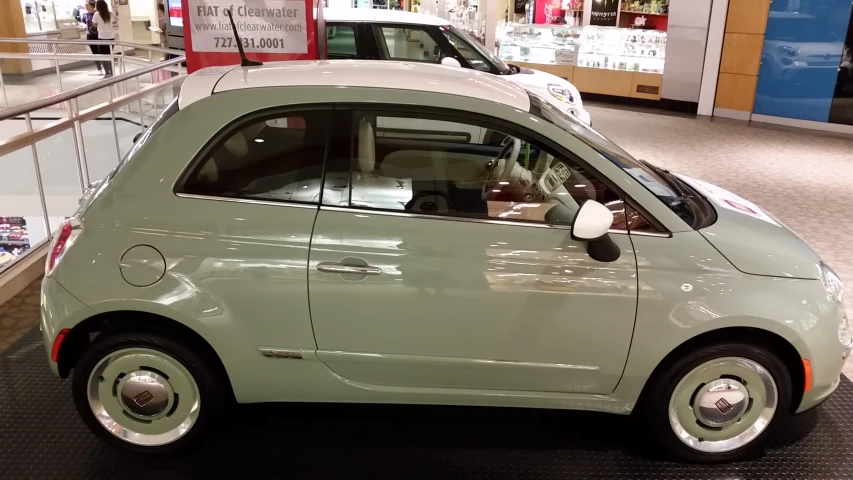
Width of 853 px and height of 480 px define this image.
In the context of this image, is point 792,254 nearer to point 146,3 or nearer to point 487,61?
point 487,61

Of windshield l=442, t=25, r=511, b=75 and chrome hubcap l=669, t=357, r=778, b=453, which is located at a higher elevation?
windshield l=442, t=25, r=511, b=75

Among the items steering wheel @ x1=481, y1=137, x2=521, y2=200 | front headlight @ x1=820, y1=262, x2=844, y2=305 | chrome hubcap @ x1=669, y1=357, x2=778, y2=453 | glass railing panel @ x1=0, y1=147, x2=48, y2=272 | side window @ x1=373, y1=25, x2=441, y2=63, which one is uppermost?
side window @ x1=373, y1=25, x2=441, y2=63

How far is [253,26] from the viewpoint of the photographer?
406 centimetres

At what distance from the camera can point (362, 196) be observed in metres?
2.30

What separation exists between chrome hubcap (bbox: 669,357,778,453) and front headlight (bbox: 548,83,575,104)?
4.55 meters

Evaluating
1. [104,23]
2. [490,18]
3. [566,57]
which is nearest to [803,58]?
[566,57]

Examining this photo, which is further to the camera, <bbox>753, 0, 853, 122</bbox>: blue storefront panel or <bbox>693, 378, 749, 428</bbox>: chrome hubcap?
<bbox>753, 0, 853, 122</bbox>: blue storefront panel

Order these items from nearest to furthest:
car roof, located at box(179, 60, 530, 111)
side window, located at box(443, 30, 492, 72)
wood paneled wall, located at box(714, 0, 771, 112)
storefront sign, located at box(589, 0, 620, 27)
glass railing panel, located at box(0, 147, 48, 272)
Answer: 1. car roof, located at box(179, 60, 530, 111)
2. side window, located at box(443, 30, 492, 72)
3. glass railing panel, located at box(0, 147, 48, 272)
4. wood paneled wall, located at box(714, 0, 771, 112)
5. storefront sign, located at box(589, 0, 620, 27)

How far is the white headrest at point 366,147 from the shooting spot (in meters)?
2.33

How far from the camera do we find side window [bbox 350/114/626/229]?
7.56 ft

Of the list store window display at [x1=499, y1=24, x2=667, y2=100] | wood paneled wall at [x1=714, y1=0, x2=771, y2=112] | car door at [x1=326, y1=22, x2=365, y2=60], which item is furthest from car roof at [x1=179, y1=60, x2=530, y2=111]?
store window display at [x1=499, y1=24, x2=667, y2=100]

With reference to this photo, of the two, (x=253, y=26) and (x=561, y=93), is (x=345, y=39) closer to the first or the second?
(x=561, y=93)

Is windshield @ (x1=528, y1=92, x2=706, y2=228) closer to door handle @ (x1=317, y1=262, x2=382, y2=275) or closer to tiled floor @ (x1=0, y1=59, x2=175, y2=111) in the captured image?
door handle @ (x1=317, y1=262, x2=382, y2=275)

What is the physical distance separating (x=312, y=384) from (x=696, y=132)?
26.8 ft
